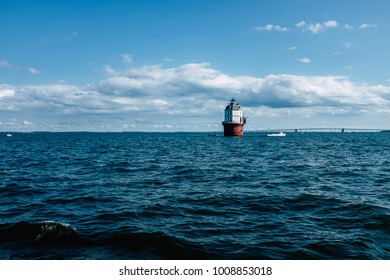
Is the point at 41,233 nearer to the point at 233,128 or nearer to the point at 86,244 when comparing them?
the point at 86,244

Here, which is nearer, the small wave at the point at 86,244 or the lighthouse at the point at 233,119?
the small wave at the point at 86,244

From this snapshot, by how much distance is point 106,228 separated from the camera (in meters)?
11.2

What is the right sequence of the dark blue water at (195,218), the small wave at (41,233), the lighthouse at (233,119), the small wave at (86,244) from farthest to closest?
the lighthouse at (233,119), the small wave at (41,233), the dark blue water at (195,218), the small wave at (86,244)

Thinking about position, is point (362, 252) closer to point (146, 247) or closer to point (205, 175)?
point (146, 247)

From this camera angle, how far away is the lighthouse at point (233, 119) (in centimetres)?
9694

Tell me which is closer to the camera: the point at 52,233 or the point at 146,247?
the point at 146,247

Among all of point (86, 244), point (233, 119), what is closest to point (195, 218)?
point (86, 244)

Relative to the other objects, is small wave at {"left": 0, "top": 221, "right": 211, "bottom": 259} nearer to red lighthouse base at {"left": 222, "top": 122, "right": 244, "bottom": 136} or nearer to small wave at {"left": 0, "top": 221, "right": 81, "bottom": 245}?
small wave at {"left": 0, "top": 221, "right": 81, "bottom": 245}

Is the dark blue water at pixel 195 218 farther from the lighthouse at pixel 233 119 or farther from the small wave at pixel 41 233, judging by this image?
the lighthouse at pixel 233 119

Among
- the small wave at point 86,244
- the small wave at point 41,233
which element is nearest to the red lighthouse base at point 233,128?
the small wave at point 41,233

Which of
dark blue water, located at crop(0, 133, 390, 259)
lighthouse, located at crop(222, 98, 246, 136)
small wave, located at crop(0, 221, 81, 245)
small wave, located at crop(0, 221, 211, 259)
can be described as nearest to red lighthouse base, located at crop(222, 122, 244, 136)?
lighthouse, located at crop(222, 98, 246, 136)
